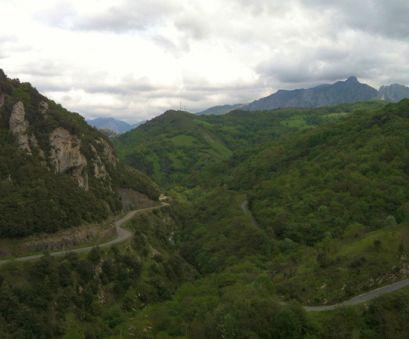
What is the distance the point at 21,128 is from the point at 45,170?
1027 centimetres

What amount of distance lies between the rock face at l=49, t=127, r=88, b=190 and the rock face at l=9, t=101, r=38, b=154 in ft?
13.6

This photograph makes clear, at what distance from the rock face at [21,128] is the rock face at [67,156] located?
4.14 m

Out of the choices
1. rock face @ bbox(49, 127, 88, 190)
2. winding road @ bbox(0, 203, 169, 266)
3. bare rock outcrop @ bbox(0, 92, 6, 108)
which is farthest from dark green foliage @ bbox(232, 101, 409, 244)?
bare rock outcrop @ bbox(0, 92, 6, 108)

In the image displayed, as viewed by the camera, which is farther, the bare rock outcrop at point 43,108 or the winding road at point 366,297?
the bare rock outcrop at point 43,108

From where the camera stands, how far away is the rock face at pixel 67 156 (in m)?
94.6

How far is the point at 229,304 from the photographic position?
52.6 meters

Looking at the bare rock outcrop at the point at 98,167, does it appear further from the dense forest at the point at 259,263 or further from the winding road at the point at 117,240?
the winding road at the point at 117,240

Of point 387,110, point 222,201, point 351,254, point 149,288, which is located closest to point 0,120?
point 149,288

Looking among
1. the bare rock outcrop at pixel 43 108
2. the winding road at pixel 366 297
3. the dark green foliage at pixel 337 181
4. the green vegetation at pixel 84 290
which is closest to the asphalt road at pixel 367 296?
the winding road at pixel 366 297

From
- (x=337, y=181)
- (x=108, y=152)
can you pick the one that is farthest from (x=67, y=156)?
(x=337, y=181)

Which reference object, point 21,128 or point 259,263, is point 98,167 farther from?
point 259,263

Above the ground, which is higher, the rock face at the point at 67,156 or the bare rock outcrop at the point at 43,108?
the bare rock outcrop at the point at 43,108

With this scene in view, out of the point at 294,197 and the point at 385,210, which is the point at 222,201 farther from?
the point at 385,210

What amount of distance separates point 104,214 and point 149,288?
956 inches
